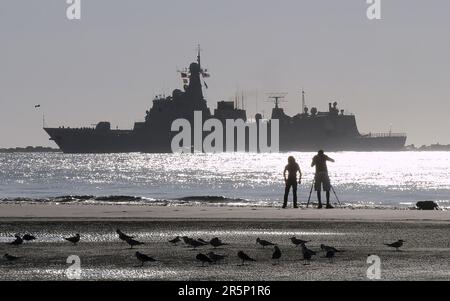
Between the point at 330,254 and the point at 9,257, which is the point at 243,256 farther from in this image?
the point at 9,257

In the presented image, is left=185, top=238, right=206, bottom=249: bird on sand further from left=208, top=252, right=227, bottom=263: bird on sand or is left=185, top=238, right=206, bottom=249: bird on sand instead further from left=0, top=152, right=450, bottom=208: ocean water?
left=0, top=152, right=450, bottom=208: ocean water

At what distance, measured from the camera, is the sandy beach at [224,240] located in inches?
427

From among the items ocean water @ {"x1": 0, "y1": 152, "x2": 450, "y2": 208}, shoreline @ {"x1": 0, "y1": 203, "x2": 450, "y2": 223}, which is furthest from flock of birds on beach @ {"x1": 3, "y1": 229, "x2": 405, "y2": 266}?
ocean water @ {"x1": 0, "y1": 152, "x2": 450, "y2": 208}

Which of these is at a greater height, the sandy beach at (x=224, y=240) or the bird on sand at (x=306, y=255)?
the bird on sand at (x=306, y=255)

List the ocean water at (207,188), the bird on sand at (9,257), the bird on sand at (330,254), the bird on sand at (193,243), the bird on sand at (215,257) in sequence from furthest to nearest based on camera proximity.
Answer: the ocean water at (207,188) < the bird on sand at (193,243) < the bird on sand at (330,254) < the bird on sand at (9,257) < the bird on sand at (215,257)

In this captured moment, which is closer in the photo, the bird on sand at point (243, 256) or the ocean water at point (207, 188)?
the bird on sand at point (243, 256)

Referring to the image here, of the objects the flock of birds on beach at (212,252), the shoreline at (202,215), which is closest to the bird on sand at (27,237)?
the flock of birds on beach at (212,252)

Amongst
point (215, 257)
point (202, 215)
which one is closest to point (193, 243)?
point (215, 257)

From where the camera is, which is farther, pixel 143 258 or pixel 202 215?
pixel 202 215

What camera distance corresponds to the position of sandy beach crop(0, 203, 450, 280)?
10844 millimetres

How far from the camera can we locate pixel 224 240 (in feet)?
47.3

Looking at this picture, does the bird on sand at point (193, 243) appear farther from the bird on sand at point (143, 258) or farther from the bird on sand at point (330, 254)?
the bird on sand at point (330, 254)

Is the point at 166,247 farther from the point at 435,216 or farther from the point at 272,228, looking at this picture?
the point at 435,216
